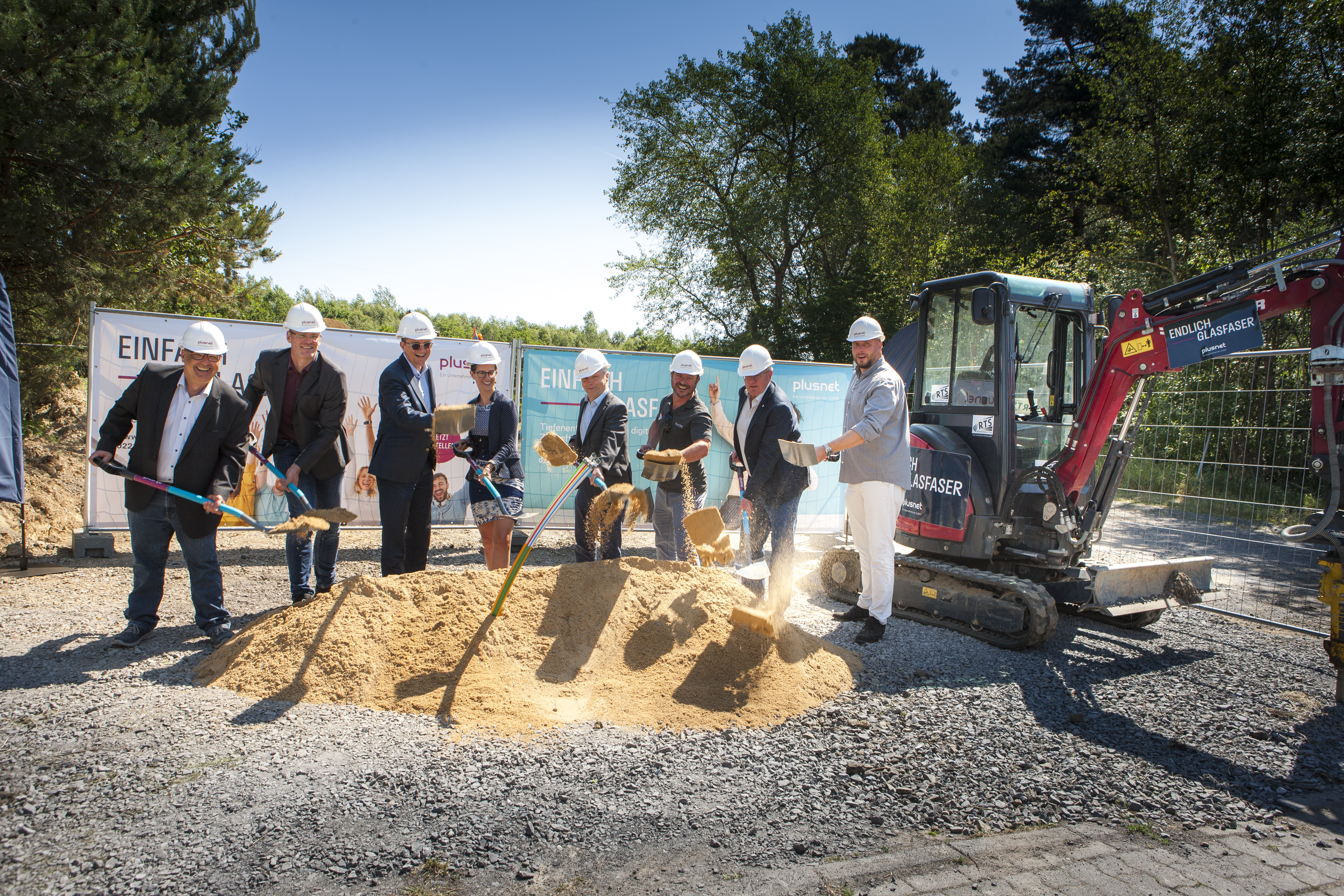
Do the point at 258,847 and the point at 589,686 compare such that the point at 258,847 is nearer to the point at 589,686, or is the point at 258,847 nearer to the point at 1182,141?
the point at 589,686

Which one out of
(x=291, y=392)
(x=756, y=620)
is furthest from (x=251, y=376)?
(x=756, y=620)

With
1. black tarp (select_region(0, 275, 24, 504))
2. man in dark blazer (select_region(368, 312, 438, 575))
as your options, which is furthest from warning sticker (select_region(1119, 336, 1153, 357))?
black tarp (select_region(0, 275, 24, 504))

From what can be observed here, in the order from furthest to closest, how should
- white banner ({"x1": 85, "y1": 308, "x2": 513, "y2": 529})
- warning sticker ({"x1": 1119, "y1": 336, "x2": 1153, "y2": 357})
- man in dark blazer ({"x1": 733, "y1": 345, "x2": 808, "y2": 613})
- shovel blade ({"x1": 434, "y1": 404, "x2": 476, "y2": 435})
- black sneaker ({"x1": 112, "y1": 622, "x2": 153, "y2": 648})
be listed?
1. white banner ({"x1": 85, "y1": 308, "x2": 513, "y2": 529})
2. man in dark blazer ({"x1": 733, "y1": 345, "x2": 808, "y2": 613})
3. warning sticker ({"x1": 1119, "y1": 336, "x2": 1153, "y2": 357})
4. shovel blade ({"x1": 434, "y1": 404, "x2": 476, "y2": 435})
5. black sneaker ({"x1": 112, "y1": 622, "x2": 153, "y2": 648})

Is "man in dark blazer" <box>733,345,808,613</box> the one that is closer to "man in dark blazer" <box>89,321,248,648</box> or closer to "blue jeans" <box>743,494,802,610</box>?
"blue jeans" <box>743,494,802,610</box>

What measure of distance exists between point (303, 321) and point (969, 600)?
16.5 feet

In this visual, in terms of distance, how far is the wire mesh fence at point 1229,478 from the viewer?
5.71 meters

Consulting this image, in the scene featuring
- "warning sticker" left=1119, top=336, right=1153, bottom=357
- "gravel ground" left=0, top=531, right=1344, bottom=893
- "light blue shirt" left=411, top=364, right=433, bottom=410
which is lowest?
"gravel ground" left=0, top=531, right=1344, bottom=893

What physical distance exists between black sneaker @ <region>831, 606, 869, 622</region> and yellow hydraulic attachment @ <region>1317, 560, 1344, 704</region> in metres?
2.70

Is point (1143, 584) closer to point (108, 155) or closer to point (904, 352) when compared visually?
point (904, 352)

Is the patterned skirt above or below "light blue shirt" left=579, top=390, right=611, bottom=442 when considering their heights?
below

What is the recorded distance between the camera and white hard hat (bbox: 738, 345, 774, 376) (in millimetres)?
5391

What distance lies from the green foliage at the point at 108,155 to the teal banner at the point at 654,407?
5.31 meters

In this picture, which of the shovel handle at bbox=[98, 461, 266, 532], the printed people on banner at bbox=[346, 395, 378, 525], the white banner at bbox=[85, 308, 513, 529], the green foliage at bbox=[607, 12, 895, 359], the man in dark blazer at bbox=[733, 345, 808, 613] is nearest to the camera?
the shovel handle at bbox=[98, 461, 266, 532]

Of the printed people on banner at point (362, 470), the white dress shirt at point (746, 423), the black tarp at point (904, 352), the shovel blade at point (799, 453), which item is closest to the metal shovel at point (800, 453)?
the shovel blade at point (799, 453)
